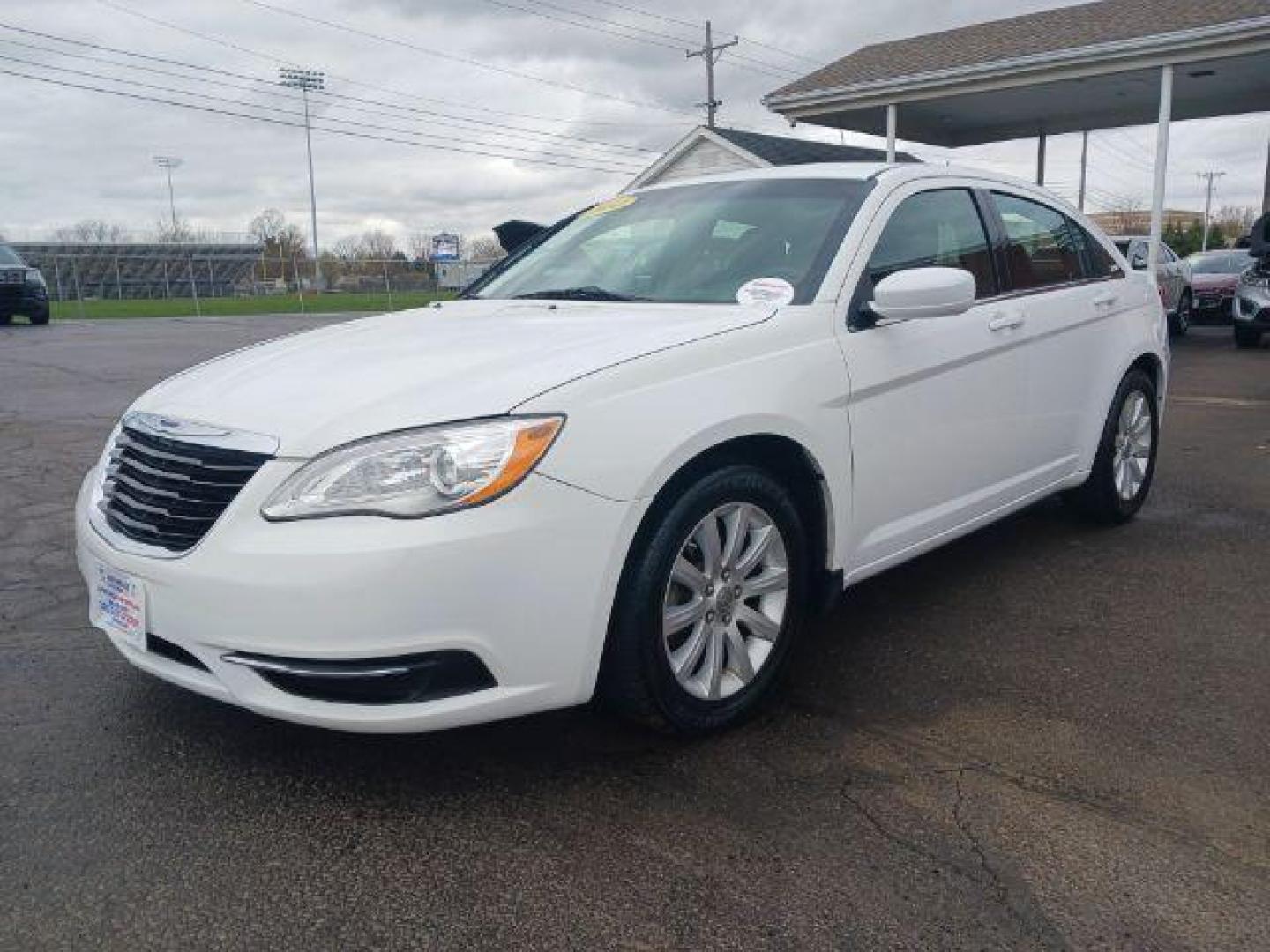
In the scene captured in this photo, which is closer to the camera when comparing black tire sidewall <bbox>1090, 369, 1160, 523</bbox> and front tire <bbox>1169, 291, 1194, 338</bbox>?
black tire sidewall <bbox>1090, 369, 1160, 523</bbox>

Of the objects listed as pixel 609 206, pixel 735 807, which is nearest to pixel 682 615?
pixel 735 807

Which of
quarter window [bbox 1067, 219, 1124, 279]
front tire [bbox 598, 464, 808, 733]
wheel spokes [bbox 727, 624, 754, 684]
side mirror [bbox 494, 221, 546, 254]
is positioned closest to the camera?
front tire [bbox 598, 464, 808, 733]

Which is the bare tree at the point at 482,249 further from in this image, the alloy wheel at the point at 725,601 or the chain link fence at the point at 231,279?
the alloy wheel at the point at 725,601

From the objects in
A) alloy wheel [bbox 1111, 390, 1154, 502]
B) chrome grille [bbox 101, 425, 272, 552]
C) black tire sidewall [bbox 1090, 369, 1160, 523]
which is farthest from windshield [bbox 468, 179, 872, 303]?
alloy wheel [bbox 1111, 390, 1154, 502]

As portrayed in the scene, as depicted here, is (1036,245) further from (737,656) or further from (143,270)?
(143,270)

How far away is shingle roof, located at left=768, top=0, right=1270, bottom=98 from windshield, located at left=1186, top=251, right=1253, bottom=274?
533cm

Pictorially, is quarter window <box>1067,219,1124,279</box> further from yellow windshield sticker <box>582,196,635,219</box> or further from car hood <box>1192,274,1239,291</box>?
car hood <box>1192,274,1239,291</box>

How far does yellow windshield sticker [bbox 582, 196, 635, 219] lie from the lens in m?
4.24

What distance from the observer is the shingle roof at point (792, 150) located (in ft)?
67.1

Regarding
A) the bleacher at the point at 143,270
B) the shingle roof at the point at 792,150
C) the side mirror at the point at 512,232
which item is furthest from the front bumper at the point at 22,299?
the bleacher at the point at 143,270

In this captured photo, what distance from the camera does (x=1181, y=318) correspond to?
16938 mm

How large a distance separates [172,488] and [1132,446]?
4.34 meters

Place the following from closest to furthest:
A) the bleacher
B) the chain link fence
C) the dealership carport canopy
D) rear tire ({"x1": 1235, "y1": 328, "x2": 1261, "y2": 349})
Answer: the dealership carport canopy, rear tire ({"x1": 1235, "y1": 328, "x2": 1261, "y2": 349}), the chain link fence, the bleacher

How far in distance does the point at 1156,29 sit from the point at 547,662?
14.4 metres
